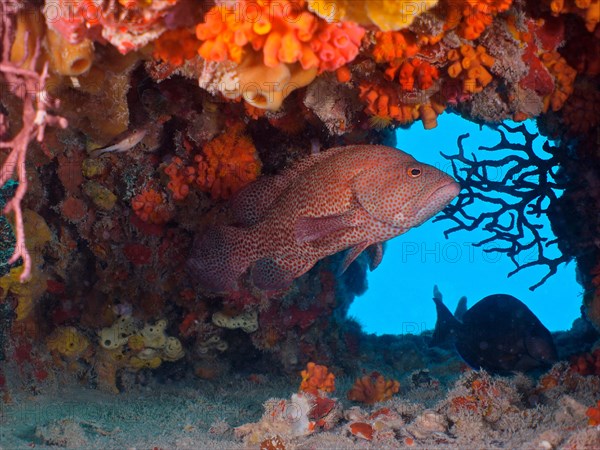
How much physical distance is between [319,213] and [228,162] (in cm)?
134

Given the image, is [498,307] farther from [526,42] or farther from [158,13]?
[158,13]

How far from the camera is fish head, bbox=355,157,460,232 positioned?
152 inches

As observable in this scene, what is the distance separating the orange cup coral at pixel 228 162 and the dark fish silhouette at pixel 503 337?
3924 mm

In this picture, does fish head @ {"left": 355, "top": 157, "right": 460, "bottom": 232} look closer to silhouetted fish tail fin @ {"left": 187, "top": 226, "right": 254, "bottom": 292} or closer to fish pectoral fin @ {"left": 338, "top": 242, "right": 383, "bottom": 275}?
fish pectoral fin @ {"left": 338, "top": 242, "right": 383, "bottom": 275}

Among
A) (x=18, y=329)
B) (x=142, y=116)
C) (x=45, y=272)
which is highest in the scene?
(x=142, y=116)

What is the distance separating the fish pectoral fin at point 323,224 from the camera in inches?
160

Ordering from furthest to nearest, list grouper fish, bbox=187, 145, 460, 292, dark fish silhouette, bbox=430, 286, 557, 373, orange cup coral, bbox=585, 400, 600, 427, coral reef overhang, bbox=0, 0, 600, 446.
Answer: dark fish silhouette, bbox=430, 286, 557, 373 → grouper fish, bbox=187, 145, 460, 292 → orange cup coral, bbox=585, 400, 600, 427 → coral reef overhang, bbox=0, 0, 600, 446

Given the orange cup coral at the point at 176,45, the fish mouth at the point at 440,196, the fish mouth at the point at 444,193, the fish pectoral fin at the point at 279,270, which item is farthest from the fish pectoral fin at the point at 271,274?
the orange cup coral at the point at 176,45

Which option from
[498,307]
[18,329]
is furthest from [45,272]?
[498,307]

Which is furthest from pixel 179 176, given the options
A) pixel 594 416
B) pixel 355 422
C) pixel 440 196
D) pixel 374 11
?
pixel 594 416

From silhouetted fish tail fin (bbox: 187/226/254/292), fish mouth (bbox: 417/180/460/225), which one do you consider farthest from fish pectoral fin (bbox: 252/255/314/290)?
fish mouth (bbox: 417/180/460/225)

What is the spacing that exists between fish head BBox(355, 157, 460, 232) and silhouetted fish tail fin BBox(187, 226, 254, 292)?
1.41 m

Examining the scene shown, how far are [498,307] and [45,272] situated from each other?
601cm

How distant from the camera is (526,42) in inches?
144
